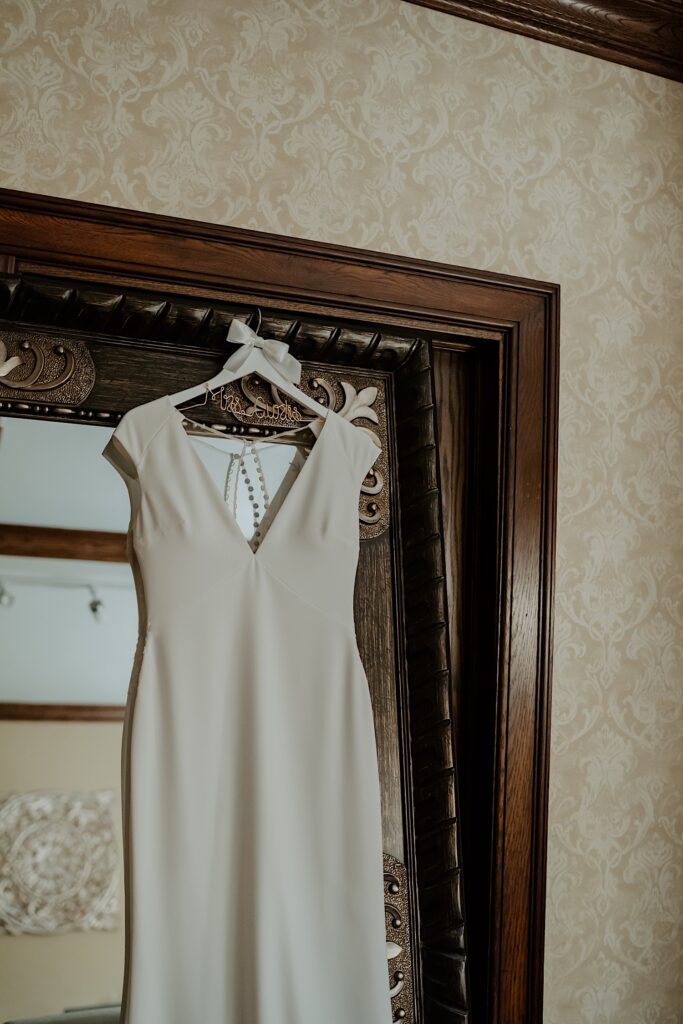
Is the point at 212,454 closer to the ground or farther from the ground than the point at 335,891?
farther from the ground

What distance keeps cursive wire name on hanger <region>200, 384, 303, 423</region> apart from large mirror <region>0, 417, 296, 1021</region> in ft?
0.61

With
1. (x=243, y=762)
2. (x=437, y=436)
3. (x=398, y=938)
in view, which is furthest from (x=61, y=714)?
(x=437, y=436)

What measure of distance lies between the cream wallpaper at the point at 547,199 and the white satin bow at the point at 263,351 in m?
0.20

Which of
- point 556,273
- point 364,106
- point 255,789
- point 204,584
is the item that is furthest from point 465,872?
point 364,106

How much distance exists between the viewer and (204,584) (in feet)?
4.41

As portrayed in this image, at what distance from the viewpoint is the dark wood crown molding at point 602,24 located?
1.70 meters

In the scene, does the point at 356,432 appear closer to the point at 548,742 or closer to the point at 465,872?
the point at 548,742

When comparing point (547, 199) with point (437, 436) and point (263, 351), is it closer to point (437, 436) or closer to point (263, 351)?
point (437, 436)

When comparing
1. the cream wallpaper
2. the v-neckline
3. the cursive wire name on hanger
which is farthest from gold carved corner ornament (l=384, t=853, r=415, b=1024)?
the cursive wire name on hanger

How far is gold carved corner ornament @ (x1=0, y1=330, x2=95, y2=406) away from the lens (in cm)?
135

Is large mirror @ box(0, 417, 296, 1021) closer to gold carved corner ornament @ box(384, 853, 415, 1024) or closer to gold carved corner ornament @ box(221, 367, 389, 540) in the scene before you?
gold carved corner ornament @ box(221, 367, 389, 540)

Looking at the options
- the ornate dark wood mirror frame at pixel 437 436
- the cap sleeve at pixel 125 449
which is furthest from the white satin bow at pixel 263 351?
the cap sleeve at pixel 125 449

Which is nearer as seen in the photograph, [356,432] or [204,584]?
[204,584]

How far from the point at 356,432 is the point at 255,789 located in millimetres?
557
